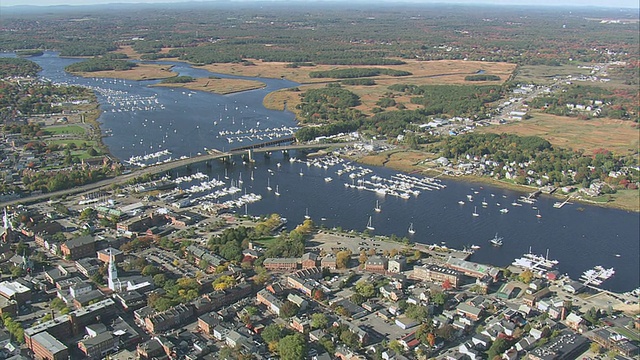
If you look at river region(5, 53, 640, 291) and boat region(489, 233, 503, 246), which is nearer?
river region(5, 53, 640, 291)

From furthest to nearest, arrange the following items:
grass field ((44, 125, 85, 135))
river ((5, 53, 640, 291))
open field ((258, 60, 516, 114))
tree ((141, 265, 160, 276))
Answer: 1. open field ((258, 60, 516, 114))
2. grass field ((44, 125, 85, 135))
3. river ((5, 53, 640, 291))
4. tree ((141, 265, 160, 276))

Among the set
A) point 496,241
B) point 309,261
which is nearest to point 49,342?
point 309,261

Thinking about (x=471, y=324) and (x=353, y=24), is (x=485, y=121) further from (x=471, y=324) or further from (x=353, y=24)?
(x=353, y=24)

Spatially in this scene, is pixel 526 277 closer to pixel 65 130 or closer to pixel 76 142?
pixel 76 142

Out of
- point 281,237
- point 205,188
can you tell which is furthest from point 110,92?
point 281,237

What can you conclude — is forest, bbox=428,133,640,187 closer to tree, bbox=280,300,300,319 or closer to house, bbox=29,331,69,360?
tree, bbox=280,300,300,319

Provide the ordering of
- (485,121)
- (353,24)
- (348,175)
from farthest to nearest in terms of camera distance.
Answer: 1. (353,24)
2. (485,121)
3. (348,175)

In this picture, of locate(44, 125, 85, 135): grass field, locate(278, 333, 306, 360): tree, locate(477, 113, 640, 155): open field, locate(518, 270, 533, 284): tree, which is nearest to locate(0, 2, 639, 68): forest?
locate(477, 113, 640, 155): open field
